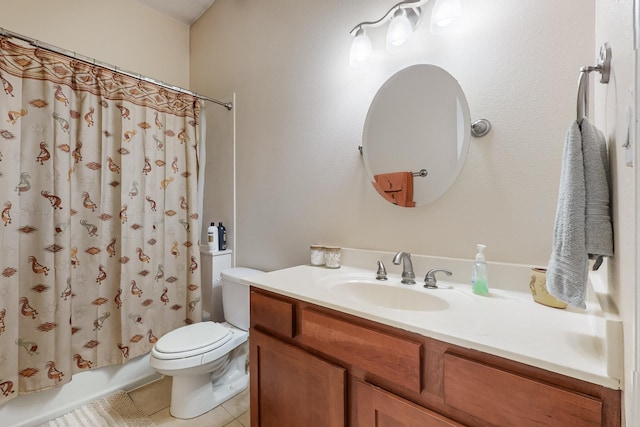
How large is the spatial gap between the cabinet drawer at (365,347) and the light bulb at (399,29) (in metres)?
1.18

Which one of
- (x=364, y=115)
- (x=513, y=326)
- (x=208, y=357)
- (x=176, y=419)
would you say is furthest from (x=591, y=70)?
(x=176, y=419)

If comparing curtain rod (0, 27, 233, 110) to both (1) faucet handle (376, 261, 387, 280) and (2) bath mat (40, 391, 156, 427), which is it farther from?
(2) bath mat (40, 391, 156, 427)

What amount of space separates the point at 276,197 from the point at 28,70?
4.63ft

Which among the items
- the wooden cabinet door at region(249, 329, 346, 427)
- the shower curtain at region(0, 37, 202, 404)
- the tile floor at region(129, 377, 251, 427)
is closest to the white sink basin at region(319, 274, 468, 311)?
the wooden cabinet door at region(249, 329, 346, 427)

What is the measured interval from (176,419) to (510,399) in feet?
5.42

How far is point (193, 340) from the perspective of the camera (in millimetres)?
1443

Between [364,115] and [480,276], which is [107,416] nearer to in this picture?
[480,276]

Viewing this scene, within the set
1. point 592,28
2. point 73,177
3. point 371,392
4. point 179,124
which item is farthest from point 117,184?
point 592,28

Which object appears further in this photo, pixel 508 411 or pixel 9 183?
pixel 9 183

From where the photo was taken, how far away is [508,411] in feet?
1.85

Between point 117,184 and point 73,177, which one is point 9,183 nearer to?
point 73,177

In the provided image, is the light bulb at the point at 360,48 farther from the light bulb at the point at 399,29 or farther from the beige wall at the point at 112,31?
the beige wall at the point at 112,31

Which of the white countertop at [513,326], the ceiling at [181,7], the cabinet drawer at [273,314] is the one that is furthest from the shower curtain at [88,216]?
the white countertop at [513,326]

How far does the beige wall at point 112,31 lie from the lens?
67.4 inches
